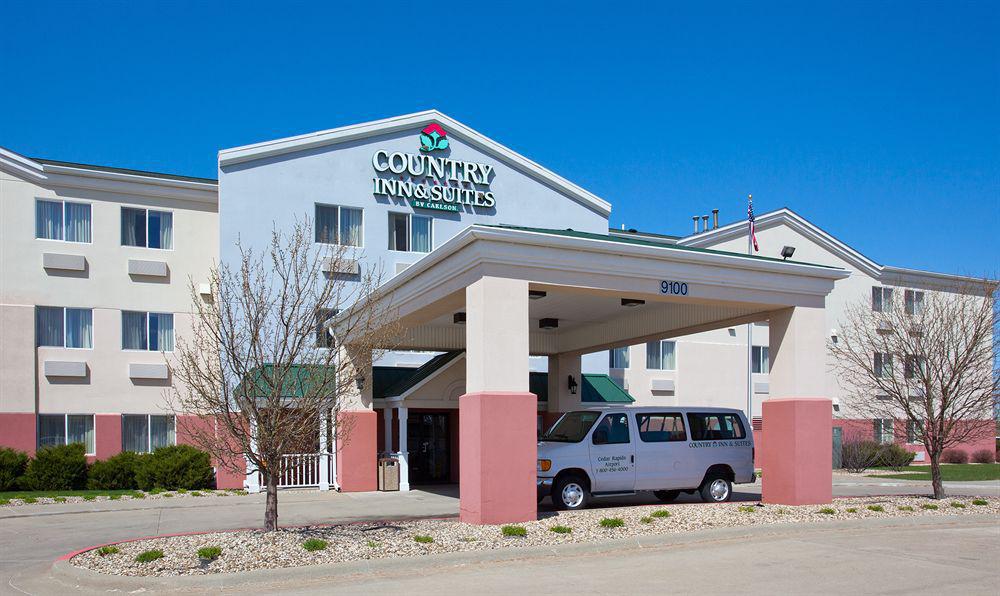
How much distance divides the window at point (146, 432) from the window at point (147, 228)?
17.8 feet

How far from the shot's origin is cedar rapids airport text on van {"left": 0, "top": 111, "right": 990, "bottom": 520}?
17.1 m

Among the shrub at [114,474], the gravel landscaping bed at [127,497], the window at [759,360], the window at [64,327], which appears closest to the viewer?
the gravel landscaping bed at [127,497]

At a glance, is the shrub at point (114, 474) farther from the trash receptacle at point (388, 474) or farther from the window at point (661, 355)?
the window at point (661, 355)

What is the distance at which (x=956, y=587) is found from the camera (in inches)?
394

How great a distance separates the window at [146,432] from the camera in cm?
2694

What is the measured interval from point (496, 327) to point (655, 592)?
5.40m

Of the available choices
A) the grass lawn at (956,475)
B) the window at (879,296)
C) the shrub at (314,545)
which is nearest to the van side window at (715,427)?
the shrub at (314,545)

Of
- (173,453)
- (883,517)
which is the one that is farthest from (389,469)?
(883,517)

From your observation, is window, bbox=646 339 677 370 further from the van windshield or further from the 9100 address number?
the 9100 address number

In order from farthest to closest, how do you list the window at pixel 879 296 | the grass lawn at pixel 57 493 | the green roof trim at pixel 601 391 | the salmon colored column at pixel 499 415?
the window at pixel 879 296, the green roof trim at pixel 601 391, the grass lawn at pixel 57 493, the salmon colored column at pixel 499 415

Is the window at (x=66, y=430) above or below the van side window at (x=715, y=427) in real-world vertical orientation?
below

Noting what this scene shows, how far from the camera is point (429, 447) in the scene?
26.8 metres

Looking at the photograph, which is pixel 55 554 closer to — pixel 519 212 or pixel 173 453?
pixel 173 453

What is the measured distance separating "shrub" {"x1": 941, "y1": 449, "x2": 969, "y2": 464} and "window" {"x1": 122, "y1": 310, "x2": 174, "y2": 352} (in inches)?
1337
